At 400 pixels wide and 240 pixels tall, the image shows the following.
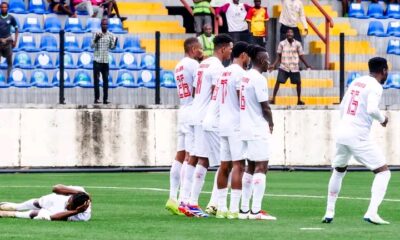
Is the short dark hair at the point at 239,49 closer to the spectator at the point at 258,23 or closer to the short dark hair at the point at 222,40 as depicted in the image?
the short dark hair at the point at 222,40

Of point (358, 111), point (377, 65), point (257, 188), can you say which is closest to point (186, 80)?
point (257, 188)

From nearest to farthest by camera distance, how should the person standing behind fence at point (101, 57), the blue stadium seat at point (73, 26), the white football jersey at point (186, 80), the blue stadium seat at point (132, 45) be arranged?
the white football jersey at point (186, 80), the person standing behind fence at point (101, 57), the blue stadium seat at point (132, 45), the blue stadium seat at point (73, 26)

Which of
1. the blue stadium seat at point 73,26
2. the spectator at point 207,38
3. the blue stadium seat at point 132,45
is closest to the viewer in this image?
the spectator at point 207,38

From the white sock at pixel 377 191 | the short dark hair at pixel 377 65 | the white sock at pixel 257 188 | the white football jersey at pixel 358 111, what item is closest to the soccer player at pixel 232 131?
the white sock at pixel 257 188

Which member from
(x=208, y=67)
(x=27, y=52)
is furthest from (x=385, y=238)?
(x=27, y=52)

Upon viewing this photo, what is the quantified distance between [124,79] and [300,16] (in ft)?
18.0

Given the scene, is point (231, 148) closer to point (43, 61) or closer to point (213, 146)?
point (213, 146)

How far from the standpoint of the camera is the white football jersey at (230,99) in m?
17.1

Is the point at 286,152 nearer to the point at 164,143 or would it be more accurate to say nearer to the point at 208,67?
the point at 164,143

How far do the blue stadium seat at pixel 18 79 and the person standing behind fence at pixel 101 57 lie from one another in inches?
68.3

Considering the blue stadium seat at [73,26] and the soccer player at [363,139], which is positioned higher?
the blue stadium seat at [73,26]

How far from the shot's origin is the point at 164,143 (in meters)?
30.8

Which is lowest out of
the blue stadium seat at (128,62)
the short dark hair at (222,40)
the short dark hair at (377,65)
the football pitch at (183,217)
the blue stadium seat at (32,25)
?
the football pitch at (183,217)

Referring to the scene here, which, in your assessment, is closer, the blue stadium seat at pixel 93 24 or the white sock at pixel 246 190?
the white sock at pixel 246 190
